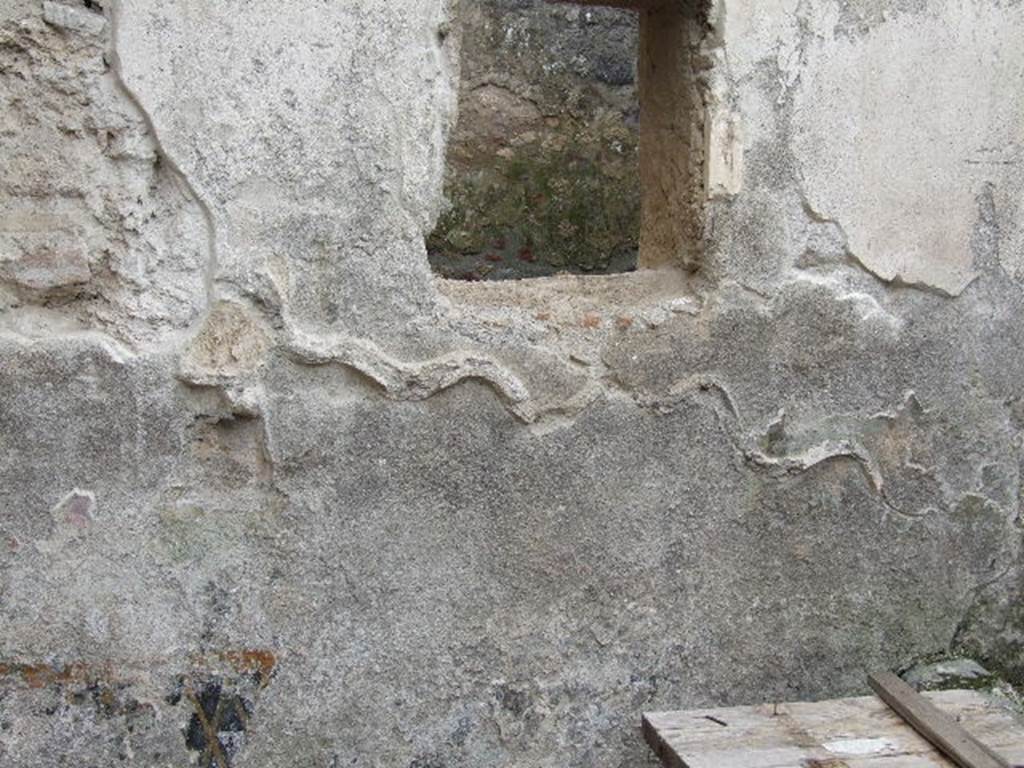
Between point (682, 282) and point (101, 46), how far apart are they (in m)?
1.15

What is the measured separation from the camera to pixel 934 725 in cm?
237

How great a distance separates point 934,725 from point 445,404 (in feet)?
3.30

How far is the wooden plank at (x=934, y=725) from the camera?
227 cm

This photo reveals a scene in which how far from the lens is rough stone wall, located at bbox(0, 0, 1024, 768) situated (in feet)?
7.54

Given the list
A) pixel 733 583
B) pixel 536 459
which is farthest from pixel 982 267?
pixel 536 459

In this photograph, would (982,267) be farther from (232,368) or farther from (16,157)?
(16,157)

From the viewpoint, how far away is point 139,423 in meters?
2.33

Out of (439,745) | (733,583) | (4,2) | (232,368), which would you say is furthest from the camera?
(733,583)

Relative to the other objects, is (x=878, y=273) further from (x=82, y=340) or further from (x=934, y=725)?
(x=82, y=340)


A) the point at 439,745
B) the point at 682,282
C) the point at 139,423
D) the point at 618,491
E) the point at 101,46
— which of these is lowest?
the point at 439,745

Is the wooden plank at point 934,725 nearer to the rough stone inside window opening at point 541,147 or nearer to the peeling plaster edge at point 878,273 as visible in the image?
the peeling plaster edge at point 878,273

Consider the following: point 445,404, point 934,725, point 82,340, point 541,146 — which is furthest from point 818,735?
point 541,146

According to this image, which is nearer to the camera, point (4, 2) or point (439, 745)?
point (4, 2)

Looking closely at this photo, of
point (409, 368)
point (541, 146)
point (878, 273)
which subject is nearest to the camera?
point (409, 368)
